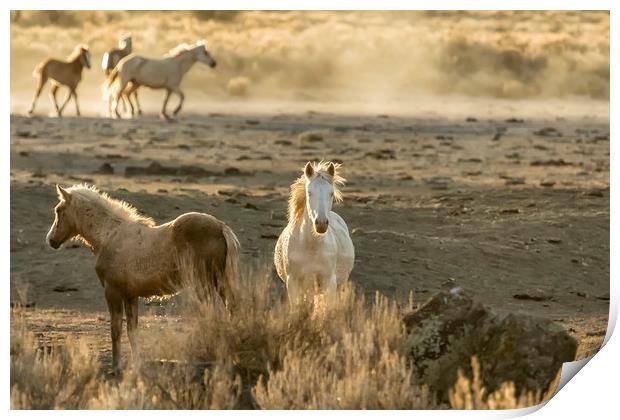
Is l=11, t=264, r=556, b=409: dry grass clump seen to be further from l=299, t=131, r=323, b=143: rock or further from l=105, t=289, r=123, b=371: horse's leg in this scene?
l=299, t=131, r=323, b=143: rock

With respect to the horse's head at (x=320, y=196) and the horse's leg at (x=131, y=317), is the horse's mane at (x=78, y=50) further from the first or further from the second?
the horse's head at (x=320, y=196)

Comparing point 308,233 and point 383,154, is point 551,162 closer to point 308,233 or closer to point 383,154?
point 383,154

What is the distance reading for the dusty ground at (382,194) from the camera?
1566 cm

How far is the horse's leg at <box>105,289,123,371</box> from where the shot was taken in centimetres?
1117

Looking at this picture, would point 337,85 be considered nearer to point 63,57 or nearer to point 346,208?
point 346,208

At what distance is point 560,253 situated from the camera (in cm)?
1748

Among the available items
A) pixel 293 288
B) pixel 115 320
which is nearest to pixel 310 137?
pixel 293 288

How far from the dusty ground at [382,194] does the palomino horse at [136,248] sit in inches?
39.2

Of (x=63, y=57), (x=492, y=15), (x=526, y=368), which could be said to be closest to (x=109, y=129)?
(x=63, y=57)

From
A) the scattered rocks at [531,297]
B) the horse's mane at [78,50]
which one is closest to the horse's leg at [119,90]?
the horse's mane at [78,50]

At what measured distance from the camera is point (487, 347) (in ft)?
34.3

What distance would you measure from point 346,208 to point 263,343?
821cm

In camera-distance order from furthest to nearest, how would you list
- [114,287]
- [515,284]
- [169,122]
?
[169,122] → [515,284] → [114,287]

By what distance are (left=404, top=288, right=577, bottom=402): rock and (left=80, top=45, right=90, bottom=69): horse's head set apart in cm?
951
